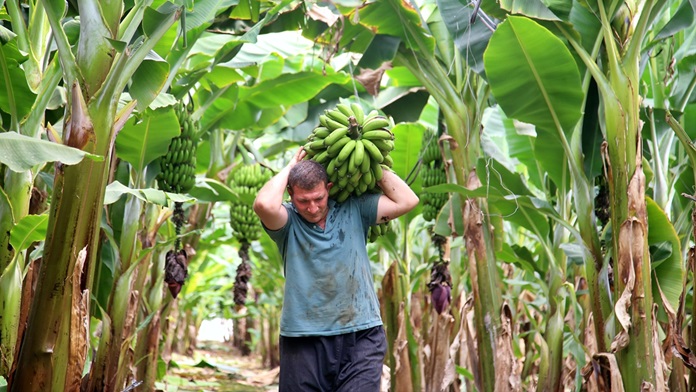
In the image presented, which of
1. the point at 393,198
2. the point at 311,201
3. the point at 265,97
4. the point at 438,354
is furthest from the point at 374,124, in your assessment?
the point at 438,354

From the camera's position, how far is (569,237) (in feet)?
15.1

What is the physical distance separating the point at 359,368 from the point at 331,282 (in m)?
0.34

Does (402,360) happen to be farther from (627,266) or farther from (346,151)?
(346,151)

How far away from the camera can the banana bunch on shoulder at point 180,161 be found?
155 inches

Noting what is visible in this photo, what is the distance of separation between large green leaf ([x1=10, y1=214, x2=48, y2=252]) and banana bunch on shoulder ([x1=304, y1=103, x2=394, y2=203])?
3.78 feet

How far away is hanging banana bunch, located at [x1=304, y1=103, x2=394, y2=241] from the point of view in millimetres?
2760

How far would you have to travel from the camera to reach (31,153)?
2.38m

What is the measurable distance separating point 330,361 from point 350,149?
0.82 metres

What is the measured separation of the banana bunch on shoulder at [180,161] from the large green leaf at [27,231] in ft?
3.24

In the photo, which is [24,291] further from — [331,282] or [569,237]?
[569,237]

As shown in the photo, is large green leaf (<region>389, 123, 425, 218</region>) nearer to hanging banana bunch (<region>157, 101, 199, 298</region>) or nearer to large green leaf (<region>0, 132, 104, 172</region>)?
hanging banana bunch (<region>157, 101, 199, 298</region>)

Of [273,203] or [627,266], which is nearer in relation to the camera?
[273,203]

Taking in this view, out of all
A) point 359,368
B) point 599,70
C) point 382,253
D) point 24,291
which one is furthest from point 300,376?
point 382,253

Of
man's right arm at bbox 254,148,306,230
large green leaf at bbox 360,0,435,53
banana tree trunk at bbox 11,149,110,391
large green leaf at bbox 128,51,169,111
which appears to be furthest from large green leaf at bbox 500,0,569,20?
banana tree trunk at bbox 11,149,110,391
